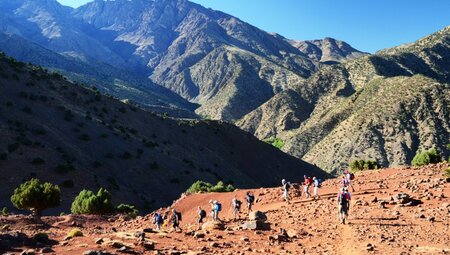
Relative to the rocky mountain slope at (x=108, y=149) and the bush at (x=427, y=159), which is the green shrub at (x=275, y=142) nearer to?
the rocky mountain slope at (x=108, y=149)

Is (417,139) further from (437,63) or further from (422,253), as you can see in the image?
(422,253)

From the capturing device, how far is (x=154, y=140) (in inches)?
3061

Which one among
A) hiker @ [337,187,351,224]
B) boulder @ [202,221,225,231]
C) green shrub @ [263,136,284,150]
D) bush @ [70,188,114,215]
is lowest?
bush @ [70,188,114,215]

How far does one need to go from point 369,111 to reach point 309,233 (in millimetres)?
105147

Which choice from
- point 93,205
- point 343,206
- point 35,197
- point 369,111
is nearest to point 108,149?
point 93,205

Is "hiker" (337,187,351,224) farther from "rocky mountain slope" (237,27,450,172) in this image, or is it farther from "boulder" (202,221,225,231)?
"rocky mountain slope" (237,27,450,172)

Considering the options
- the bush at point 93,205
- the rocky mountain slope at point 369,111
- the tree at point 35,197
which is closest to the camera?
the tree at point 35,197

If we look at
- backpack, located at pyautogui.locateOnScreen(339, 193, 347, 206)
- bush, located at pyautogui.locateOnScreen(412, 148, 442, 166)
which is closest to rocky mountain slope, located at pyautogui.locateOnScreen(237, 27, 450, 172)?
bush, located at pyautogui.locateOnScreen(412, 148, 442, 166)

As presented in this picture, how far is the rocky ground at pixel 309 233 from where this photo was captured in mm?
16062

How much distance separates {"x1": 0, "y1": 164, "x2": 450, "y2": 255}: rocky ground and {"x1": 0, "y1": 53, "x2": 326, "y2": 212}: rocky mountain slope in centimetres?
2198

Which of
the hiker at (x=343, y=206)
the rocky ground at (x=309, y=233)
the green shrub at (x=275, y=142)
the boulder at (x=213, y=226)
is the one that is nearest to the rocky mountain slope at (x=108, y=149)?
the rocky ground at (x=309, y=233)

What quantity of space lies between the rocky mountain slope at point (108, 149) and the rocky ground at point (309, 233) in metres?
22.0

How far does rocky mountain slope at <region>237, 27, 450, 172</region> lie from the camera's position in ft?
350

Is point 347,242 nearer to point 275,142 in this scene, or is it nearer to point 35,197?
point 35,197
